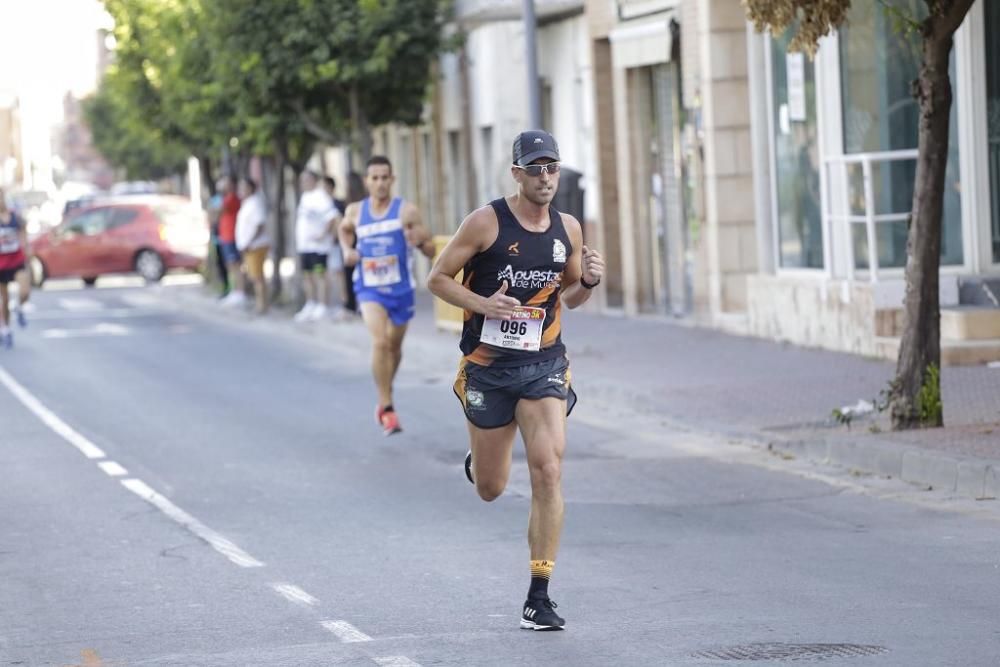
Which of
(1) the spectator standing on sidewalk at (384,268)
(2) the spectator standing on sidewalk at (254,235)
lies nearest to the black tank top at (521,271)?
(1) the spectator standing on sidewalk at (384,268)

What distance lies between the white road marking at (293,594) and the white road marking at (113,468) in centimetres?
434

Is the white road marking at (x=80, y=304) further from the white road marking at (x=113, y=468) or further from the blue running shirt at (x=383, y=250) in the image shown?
the white road marking at (x=113, y=468)

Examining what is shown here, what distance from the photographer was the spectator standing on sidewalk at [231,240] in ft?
105

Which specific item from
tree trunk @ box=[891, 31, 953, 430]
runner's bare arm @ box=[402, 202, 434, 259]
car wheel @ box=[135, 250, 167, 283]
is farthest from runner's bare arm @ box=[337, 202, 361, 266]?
car wheel @ box=[135, 250, 167, 283]

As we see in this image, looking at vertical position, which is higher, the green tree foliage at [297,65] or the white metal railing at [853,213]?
the green tree foliage at [297,65]

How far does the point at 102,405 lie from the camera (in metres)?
17.5

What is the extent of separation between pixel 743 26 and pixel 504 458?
13.6m

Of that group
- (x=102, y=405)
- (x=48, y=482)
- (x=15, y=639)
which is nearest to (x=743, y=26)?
(x=102, y=405)

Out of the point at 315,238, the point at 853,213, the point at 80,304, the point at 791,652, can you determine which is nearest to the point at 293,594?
the point at 791,652

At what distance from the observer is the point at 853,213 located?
61.5 feet

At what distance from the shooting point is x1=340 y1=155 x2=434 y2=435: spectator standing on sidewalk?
1412 centimetres

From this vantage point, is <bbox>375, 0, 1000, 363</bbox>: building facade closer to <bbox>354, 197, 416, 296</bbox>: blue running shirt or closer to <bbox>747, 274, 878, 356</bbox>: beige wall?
<bbox>747, 274, 878, 356</bbox>: beige wall

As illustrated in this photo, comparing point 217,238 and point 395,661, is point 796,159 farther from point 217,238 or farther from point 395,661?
point 217,238

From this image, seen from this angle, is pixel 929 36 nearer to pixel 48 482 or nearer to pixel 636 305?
pixel 48 482
